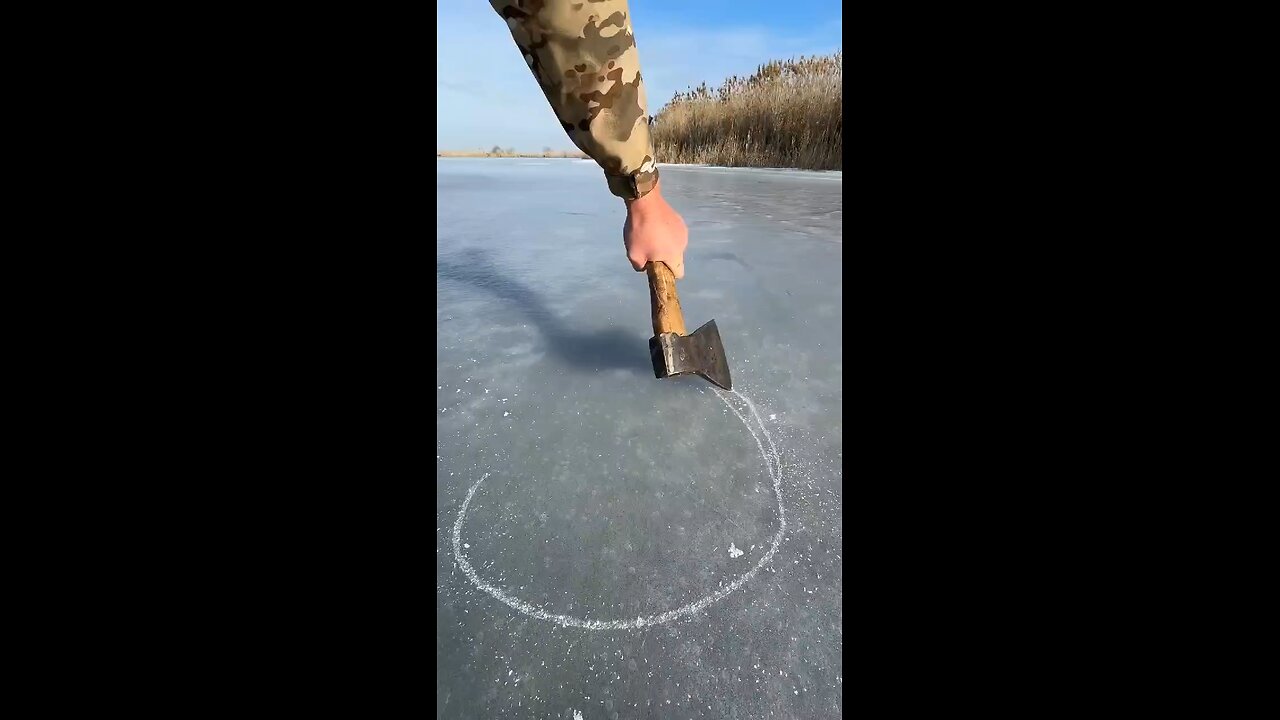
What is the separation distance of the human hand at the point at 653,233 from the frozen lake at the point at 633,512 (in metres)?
0.17

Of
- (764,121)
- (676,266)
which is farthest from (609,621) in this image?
(764,121)

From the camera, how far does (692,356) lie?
2.47 feet

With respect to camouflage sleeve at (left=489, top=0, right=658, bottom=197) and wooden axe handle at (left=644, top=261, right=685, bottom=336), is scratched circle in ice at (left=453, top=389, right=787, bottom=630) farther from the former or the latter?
camouflage sleeve at (left=489, top=0, right=658, bottom=197)

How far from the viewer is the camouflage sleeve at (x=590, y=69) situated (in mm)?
601

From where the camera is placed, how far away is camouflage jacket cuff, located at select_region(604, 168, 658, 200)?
0.80 meters

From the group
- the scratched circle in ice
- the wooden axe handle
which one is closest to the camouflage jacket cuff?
the wooden axe handle

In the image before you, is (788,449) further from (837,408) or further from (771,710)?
(771,710)

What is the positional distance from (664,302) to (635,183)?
0.20 metres

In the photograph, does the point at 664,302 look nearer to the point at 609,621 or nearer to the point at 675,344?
the point at 675,344

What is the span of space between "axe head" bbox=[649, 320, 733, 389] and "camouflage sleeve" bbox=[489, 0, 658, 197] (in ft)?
0.91

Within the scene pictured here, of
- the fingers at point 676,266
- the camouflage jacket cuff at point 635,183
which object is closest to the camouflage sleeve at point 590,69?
the camouflage jacket cuff at point 635,183

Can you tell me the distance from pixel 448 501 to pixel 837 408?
20.5 inches
